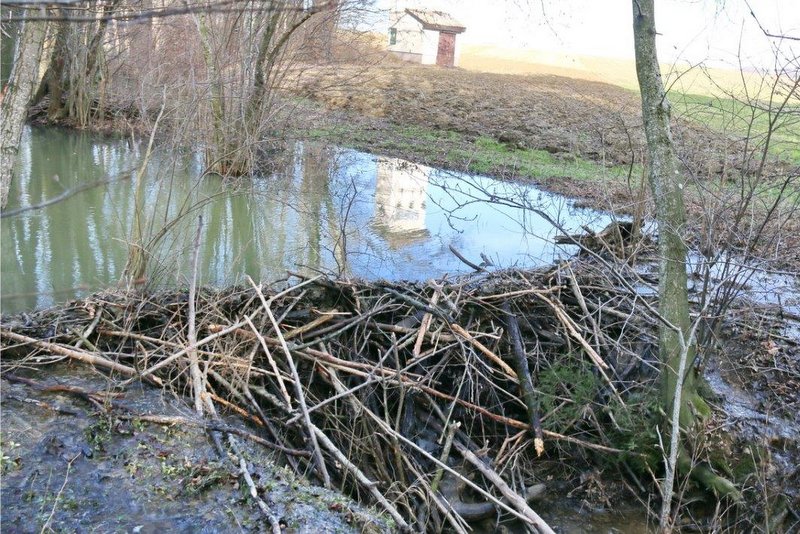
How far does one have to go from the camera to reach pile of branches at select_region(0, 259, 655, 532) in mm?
5273

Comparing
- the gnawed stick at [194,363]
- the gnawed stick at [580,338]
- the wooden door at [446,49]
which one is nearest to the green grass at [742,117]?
the gnawed stick at [580,338]

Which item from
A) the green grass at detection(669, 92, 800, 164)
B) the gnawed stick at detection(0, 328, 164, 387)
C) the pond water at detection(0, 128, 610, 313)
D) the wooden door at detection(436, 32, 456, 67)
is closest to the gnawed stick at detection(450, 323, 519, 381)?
the pond water at detection(0, 128, 610, 313)

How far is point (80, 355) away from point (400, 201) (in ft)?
30.4

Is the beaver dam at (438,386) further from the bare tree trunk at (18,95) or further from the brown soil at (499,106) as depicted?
the brown soil at (499,106)

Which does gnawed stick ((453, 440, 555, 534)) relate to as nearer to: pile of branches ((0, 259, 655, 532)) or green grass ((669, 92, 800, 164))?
pile of branches ((0, 259, 655, 532))

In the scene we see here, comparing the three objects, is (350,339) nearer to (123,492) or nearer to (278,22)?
(123,492)

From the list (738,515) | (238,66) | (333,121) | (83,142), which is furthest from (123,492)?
(333,121)

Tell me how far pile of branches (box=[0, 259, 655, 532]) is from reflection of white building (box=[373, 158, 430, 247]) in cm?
486

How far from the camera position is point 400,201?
14.1 m

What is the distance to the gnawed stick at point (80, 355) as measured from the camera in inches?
212

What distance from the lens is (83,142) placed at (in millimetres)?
18734

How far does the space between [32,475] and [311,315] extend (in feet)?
8.44

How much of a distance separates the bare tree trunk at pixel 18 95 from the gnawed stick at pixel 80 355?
11.9 ft

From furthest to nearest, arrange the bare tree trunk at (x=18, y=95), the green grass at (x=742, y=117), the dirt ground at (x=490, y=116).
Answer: the dirt ground at (x=490, y=116) → the bare tree trunk at (x=18, y=95) → the green grass at (x=742, y=117)
